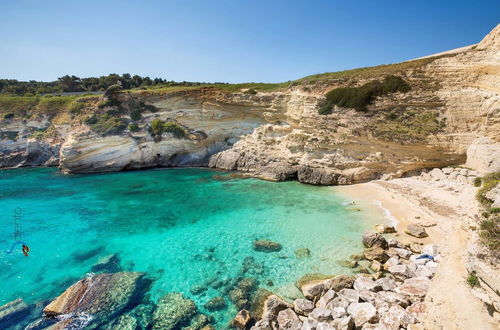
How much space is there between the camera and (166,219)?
15.8 metres

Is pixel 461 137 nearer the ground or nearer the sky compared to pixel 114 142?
nearer the sky

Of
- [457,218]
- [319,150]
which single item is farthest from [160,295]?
[319,150]

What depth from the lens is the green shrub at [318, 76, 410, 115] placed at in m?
21.4

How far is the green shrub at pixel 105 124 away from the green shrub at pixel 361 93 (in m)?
23.8

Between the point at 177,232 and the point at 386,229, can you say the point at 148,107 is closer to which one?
the point at 177,232

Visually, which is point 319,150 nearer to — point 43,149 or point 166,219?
point 166,219

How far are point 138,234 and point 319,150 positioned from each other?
54.5 ft

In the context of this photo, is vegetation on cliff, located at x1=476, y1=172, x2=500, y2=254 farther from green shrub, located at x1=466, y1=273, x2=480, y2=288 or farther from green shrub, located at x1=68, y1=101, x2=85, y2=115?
green shrub, located at x1=68, y1=101, x2=85, y2=115

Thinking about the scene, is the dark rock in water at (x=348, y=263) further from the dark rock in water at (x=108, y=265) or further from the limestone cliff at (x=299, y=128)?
the limestone cliff at (x=299, y=128)

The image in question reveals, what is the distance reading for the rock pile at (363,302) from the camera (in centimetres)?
675

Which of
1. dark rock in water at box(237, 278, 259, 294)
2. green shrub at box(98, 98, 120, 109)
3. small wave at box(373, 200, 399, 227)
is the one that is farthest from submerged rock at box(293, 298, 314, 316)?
green shrub at box(98, 98, 120, 109)

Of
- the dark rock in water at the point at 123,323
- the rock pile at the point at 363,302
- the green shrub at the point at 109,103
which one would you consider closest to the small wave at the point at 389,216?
the rock pile at the point at 363,302

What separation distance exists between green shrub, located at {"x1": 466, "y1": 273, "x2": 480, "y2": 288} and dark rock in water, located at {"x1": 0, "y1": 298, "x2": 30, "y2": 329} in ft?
42.4

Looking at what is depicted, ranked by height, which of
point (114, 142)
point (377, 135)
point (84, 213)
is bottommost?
point (84, 213)
